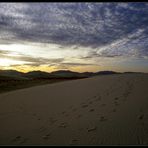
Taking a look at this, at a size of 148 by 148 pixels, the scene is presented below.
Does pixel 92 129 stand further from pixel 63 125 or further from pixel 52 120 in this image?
pixel 52 120

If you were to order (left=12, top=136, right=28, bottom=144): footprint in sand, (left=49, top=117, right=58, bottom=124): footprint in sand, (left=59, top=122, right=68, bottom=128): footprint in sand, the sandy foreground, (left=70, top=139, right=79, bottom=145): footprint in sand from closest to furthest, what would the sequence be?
(left=70, top=139, right=79, bottom=145): footprint in sand < the sandy foreground < (left=12, top=136, right=28, bottom=144): footprint in sand < (left=59, top=122, right=68, bottom=128): footprint in sand < (left=49, top=117, right=58, bottom=124): footprint in sand

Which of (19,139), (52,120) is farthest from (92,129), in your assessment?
(19,139)

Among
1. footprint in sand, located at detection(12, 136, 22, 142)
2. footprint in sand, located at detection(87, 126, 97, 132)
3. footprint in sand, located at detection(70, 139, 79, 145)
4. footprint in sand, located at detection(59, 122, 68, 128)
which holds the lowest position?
footprint in sand, located at detection(12, 136, 22, 142)

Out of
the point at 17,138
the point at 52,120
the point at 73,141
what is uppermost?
the point at 52,120

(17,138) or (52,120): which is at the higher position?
(52,120)

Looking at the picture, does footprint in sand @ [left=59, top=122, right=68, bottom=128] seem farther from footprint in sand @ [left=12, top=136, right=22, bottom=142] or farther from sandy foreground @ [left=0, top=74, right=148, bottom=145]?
footprint in sand @ [left=12, top=136, right=22, bottom=142]

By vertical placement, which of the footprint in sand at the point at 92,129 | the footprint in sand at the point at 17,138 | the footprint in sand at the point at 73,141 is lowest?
the footprint in sand at the point at 17,138

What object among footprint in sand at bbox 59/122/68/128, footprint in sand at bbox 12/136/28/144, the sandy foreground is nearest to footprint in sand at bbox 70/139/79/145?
the sandy foreground

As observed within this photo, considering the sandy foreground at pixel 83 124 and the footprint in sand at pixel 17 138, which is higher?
the sandy foreground at pixel 83 124

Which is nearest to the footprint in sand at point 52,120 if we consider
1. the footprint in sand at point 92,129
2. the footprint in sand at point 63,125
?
the footprint in sand at point 63,125

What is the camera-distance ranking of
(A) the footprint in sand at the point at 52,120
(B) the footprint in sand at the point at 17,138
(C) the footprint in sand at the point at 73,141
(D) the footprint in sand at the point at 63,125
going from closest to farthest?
1. (C) the footprint in sand at the point at 73,141
2. (B) the footprint in sand at the point at 17,138
3. (D) the footprint in sand at the point at 63,125
4. (A) the footprint in sand at the point at 52,120

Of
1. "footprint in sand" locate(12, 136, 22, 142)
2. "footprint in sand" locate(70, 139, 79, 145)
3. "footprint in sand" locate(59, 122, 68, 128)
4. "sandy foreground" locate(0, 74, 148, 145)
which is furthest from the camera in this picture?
"footprint in sand" locate(59, 122, 68, 128)

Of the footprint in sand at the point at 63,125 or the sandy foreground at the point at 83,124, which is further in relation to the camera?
the footprint in sand at the point at 63,125

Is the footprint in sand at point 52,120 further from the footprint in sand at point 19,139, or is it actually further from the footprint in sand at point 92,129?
the footprint in sand at point 92,129
